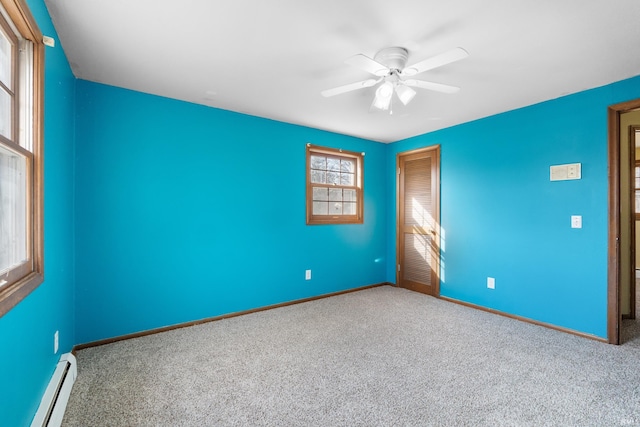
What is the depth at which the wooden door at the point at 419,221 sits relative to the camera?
4035mm

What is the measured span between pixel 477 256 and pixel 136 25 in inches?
152

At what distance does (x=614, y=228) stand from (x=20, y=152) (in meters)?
4.13

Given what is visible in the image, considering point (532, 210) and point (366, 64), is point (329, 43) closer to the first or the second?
point (366, 64)

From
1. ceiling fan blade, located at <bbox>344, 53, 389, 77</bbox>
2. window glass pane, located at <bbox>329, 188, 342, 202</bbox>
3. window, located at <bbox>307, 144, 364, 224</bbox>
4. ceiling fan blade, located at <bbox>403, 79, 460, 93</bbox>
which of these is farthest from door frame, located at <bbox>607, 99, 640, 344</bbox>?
window glass pane, located at <bbox>329, 188, 342, 202</bbox>

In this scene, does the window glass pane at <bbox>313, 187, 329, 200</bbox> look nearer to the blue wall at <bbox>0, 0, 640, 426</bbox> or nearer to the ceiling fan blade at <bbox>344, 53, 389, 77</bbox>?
the blue wall at <bbox>0, 0, 640, 426</bbox>

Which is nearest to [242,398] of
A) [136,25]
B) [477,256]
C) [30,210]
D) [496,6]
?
[30,210]

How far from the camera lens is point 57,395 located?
1.75 metres

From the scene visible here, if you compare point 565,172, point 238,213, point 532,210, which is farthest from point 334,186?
point 565,172

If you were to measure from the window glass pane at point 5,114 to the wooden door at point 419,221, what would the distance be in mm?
3991

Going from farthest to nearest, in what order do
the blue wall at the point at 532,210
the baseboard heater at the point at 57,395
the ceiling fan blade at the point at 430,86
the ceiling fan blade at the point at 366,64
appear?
the blue wall at the point at 532,210 → the ceiling fan blade at the point at 430,86 → the ceiling fan blade at the point at 366,64 → the baseboard heater at the point at 57,395

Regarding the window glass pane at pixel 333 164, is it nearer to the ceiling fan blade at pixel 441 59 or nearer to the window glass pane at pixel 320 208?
the window glass pane at pixel 320 208

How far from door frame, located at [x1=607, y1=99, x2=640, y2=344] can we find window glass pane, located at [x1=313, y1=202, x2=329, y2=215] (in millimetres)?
2890

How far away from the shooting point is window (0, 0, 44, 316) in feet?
4.18

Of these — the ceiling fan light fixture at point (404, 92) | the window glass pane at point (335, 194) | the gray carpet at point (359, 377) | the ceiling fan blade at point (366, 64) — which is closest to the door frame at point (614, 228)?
the gray carpet at point (359, 377)
